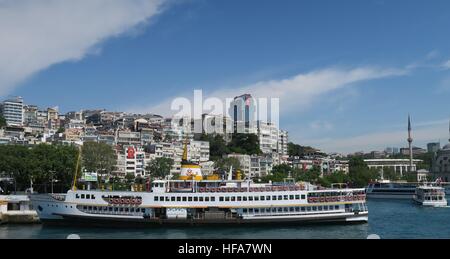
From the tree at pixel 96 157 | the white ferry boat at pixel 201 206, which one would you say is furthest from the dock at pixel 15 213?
the tree at pixel 96 157

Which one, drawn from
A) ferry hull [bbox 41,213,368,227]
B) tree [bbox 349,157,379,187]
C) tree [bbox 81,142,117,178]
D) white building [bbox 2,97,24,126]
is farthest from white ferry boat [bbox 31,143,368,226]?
white building [bbox 2,97,24,126]

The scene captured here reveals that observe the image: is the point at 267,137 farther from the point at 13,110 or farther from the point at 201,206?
the point at 201,206

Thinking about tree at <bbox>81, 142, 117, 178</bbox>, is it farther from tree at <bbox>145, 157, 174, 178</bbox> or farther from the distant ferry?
the distant ferry

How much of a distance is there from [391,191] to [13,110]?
2749 inches

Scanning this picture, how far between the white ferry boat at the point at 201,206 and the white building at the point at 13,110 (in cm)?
7186

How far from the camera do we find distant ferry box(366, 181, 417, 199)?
174ft

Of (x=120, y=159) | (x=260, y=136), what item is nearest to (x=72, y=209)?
(x=120, y=159)

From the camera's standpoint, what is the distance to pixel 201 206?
24.0 m

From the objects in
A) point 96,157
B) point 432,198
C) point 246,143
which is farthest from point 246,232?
point 246,143

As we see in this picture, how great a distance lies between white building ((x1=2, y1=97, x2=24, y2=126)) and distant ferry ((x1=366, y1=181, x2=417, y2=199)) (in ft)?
215
